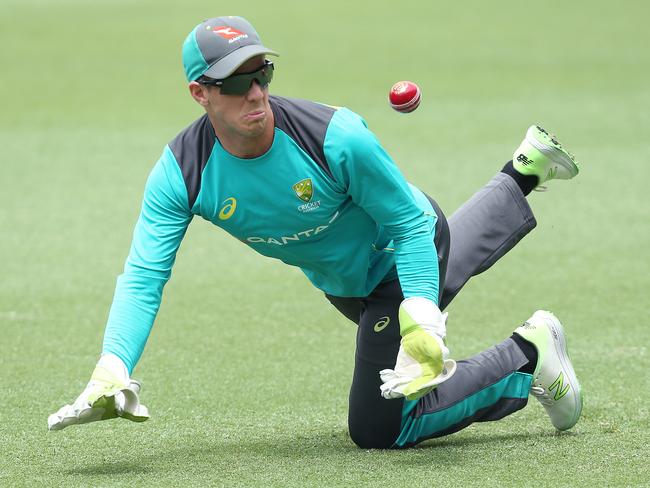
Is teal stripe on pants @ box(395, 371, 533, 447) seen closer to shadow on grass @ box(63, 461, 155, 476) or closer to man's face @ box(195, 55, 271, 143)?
shadow on grass @ box(63, 461, 155, 476)

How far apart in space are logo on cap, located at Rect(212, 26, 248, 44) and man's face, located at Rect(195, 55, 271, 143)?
0.09 meters

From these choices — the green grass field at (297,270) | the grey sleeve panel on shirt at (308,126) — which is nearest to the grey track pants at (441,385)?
the green grass field at (297,270)

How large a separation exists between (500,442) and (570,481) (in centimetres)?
62

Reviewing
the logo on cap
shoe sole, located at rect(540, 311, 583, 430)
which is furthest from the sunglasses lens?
shoe sole, located at rect(540, 311, 583, 430)

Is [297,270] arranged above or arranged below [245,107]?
below

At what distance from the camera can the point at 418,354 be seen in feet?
13.0

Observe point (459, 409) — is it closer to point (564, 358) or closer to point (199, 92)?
point (564, 358)

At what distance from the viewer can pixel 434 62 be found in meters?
15.4

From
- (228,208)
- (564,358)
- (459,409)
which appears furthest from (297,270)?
(228,208)

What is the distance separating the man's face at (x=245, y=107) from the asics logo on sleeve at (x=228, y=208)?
248 mm

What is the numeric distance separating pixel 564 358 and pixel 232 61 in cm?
190

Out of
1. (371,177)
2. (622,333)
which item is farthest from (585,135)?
(371,177)

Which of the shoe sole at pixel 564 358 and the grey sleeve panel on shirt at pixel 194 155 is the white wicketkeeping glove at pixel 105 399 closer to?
the grey sleeve panel on shirt at pixel 194 155

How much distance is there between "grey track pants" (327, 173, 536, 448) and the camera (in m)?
4.48
